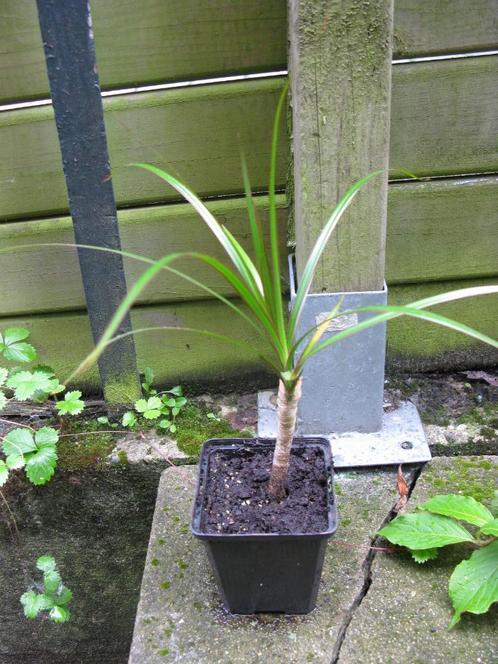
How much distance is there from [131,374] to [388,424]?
2.30 ft

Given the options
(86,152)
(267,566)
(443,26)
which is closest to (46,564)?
(267,566)

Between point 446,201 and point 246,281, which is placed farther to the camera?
point 446,201

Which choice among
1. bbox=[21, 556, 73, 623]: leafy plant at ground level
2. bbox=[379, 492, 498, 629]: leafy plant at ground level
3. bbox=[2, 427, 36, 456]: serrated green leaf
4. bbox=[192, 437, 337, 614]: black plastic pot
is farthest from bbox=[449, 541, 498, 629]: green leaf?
bbox=[2, 427, 36, 456]: serrated green leaf

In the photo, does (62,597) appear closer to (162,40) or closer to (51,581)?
(51,581)

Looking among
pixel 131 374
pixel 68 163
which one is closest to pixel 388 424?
pixel 131 374

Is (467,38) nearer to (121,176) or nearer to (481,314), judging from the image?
(481,314)

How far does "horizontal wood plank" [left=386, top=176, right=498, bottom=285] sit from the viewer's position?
155 cm

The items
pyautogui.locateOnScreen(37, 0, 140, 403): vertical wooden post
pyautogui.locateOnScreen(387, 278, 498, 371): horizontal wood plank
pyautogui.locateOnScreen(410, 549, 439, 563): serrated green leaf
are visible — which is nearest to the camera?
pyautogui.locateOnScreen(410, 549, 439, 563): serrated green leaf

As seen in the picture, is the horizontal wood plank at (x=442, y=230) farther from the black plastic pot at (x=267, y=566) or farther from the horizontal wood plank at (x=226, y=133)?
the black plastic pot at (x=267, y=566)

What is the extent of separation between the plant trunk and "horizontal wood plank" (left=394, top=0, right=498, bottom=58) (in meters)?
0.93

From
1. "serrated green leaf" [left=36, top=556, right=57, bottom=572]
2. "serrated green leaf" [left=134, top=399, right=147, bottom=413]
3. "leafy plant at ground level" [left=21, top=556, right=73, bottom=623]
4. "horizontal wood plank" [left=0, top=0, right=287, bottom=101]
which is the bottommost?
"leafy plant at ground level" [left=21, top=556, right=73, bottom=623]

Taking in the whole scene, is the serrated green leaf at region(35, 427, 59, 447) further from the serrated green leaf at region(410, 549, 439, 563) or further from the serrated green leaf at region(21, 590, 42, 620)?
the serrated green leaf at region(410, 549, 439, 563)

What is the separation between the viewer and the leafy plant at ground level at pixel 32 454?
137cm

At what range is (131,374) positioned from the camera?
162cm
